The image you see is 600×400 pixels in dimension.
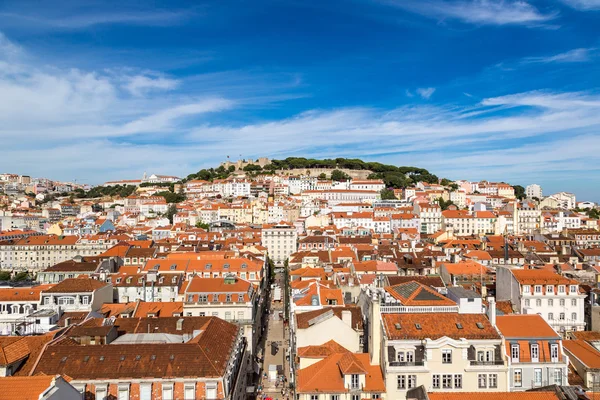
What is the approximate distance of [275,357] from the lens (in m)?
40.6

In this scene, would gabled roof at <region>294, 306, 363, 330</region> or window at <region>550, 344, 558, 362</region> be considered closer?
window at <region>550, 344, 558, 362</region>

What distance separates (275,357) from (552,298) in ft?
74.7

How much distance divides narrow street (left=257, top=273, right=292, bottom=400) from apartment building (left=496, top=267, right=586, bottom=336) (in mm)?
19044

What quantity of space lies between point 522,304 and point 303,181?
139 meters

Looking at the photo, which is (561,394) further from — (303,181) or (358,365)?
(303,181)

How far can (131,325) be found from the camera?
1172 inches

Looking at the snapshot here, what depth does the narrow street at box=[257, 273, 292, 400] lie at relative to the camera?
111 feet

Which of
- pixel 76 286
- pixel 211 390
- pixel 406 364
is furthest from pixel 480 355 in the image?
pixel 76 286

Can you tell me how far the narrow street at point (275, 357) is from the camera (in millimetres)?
33812

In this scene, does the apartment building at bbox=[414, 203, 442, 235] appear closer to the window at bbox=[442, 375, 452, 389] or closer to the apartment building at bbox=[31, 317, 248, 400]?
the window at bbox=[442, 375, 452, 389]

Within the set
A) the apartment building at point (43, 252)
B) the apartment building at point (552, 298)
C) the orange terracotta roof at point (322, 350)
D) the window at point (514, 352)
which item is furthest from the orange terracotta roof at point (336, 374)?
the apartment building at point (43, 252)

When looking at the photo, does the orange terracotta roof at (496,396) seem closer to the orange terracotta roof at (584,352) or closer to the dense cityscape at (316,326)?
the dense cityscape at (316,326)

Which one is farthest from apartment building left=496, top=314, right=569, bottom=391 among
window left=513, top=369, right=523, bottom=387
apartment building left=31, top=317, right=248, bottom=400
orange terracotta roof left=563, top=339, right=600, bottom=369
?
apartment building left=31, top=317, right=248, bottom=400

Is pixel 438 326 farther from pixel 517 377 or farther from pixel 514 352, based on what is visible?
pixel 517 377
